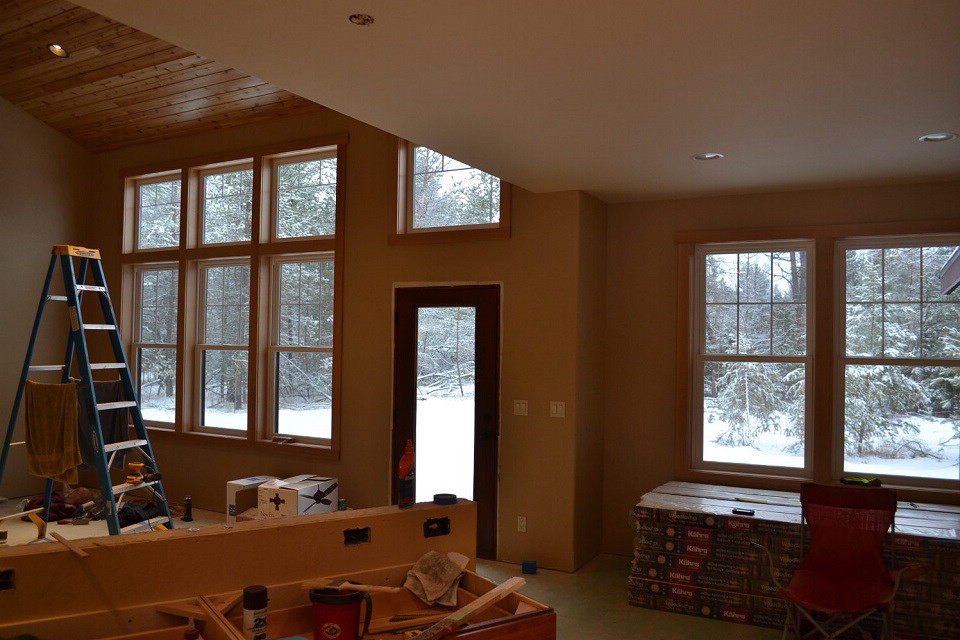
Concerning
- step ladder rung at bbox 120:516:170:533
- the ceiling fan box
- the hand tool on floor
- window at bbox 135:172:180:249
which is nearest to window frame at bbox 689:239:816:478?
the ceiling fan box

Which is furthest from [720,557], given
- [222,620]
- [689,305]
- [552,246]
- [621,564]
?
[222,620]

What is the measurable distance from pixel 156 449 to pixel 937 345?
7.05m

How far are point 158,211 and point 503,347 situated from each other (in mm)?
4459

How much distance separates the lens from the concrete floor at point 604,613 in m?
4.26

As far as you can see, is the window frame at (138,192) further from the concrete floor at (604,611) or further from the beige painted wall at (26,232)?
the concrete floor at (604,611)

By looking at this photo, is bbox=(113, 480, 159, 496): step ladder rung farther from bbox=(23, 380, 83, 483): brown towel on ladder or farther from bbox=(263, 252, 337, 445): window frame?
bbox=(263, 252, 337, 445): window frame

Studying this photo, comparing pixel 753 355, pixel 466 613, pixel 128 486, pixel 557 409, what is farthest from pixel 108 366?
pixel 753 355

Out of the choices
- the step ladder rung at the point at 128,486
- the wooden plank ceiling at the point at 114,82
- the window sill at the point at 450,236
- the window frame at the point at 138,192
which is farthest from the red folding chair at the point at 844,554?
the window frame at the point at 138,192

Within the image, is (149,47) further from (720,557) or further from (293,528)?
(720,557)

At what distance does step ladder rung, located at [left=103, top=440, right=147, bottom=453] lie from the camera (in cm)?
527

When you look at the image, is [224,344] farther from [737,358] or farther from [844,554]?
[844,554]

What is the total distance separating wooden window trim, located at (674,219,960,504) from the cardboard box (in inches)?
141

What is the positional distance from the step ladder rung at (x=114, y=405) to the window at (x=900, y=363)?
17.5 ft

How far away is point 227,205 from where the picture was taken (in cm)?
730
